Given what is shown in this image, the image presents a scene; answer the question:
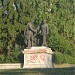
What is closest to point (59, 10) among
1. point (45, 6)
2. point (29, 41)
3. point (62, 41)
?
point (45, 6)

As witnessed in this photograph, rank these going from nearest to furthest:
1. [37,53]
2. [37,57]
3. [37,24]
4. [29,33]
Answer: [37,53], [37,57], [29,33], [37,24]

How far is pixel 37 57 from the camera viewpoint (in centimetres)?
2525

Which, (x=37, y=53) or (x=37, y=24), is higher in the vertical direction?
(x=37, y=24)

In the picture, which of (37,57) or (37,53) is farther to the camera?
(37,57)

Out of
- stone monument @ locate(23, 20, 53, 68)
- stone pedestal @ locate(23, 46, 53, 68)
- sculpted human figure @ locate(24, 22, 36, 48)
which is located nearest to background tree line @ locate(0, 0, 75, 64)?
sculpted human figure @ locate(24, 22, 36, 48)

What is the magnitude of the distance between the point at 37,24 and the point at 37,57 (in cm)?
1348

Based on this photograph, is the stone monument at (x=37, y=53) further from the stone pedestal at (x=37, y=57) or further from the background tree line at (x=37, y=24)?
the background tree line at (x=37, y=24)

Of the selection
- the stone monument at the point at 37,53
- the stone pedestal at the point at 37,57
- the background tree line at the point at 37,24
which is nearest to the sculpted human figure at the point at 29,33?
the stone monument at the point at 37,53

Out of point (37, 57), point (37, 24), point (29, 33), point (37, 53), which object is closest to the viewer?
point (37, 53)

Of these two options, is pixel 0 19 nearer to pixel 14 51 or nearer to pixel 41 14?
pixel 14 51

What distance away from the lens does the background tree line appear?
33969 millimetres

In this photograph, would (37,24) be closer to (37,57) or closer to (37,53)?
(37,57)

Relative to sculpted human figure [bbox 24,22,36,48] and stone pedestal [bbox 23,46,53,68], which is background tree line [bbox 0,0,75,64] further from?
stone pedestal [bbox 23,46,53,68]

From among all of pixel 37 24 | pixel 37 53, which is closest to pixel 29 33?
pixel 37 53
